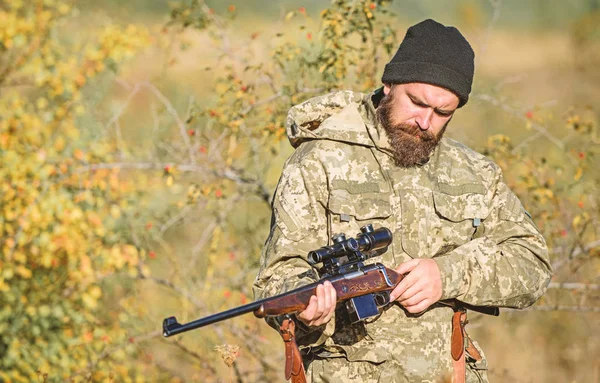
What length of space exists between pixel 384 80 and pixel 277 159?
383 centimetres

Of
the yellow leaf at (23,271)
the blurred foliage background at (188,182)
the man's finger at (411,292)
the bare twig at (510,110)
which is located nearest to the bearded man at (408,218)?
the man's finger at (411,292)

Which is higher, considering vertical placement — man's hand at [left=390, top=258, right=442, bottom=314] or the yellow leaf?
man's hand at [left=390, top=258, right=442, bottom=314]

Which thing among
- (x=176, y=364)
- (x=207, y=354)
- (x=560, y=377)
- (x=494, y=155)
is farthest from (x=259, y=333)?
(x=560, y=377)

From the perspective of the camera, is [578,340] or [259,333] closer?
[259,333]

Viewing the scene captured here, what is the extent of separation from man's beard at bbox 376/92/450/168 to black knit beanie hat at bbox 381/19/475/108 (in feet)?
0.63

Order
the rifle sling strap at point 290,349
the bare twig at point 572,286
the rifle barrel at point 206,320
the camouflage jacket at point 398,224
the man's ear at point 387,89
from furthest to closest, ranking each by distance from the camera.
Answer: the bare twig at point 572,286
the man's ear at point 387,89
the camouflage jacket at point 398,224
the rifle sling strap at point 290,349
the rifle barrel at point 206,320

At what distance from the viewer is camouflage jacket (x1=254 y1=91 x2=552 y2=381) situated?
3.23 meters

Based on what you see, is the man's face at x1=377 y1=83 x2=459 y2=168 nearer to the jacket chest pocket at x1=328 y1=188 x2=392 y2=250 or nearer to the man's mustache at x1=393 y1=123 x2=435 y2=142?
the man's mustache at x1=393 y1=123 x2=435 y2=142

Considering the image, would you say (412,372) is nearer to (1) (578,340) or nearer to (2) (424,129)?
(2) (424,129)

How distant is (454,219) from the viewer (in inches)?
137

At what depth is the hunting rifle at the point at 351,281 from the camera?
115 inches

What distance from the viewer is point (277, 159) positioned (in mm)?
7336

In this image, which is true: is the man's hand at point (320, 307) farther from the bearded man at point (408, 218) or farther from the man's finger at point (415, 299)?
the man's finger at point (415, 299)

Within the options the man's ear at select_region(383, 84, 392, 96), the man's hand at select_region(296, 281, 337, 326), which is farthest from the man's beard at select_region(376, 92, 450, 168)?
the man's hand at select_region(296, 281, 337, 326)
